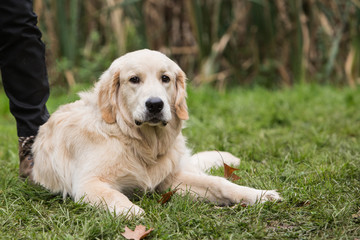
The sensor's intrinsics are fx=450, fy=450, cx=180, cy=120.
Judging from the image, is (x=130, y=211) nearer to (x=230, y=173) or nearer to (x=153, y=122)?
(x=153, y=122)

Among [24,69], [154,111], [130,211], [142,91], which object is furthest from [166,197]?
[24,69]

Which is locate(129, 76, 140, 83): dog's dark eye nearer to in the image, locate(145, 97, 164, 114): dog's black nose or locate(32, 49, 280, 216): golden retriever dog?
locate(32, 49, 280, 216): golden retriever dog

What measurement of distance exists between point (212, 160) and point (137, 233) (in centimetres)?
147

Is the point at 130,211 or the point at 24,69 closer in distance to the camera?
the point at 130,211

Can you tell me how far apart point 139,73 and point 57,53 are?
5.21 meters

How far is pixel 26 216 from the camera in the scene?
241 centimetres

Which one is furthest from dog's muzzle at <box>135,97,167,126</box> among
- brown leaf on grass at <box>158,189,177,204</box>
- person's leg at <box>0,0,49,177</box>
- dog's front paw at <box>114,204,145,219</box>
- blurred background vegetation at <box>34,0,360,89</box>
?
blurred background vegetation at <box>34,0,360,89</box>

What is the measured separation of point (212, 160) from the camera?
136 inches

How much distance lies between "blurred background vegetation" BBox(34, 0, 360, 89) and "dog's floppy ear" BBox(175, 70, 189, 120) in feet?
14.3

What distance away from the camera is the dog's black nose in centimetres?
259

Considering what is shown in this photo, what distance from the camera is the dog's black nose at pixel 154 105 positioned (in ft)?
8.48

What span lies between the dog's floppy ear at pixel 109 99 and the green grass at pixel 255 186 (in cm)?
54

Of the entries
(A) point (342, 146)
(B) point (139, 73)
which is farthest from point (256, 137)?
(B) point (139, 73)

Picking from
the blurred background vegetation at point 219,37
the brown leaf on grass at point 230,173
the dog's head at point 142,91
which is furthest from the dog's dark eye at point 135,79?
the blurred background vegetation at point 219,37
